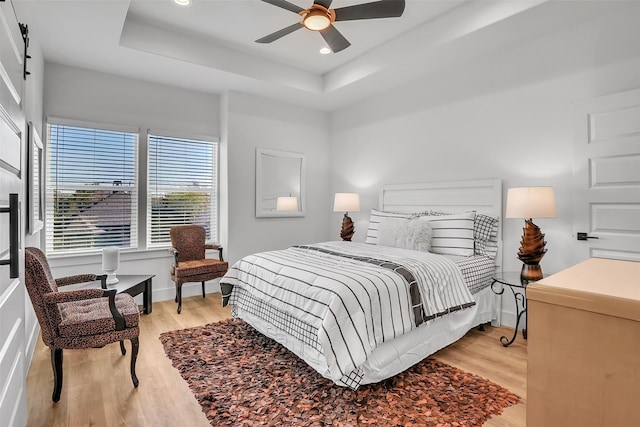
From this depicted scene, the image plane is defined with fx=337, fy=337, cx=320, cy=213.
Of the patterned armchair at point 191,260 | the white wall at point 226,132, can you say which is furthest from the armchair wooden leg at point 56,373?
the white wall at point 226,132

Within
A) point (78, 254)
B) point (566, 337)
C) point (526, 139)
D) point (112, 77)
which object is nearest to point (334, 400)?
point (566, 337)

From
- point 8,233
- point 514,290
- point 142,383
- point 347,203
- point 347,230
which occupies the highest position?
point 347,203

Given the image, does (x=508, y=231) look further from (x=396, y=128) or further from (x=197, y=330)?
(x=197, y=330)

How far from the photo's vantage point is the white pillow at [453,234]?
3.37 meters

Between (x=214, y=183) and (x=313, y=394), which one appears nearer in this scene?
(x=313, y=394)

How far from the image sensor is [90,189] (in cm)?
394

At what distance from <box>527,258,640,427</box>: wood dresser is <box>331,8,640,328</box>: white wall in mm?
3069

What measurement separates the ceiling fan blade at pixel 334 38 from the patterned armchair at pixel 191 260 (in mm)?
2733

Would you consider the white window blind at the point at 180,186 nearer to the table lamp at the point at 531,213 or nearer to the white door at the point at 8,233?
the white door at the point at 8,233

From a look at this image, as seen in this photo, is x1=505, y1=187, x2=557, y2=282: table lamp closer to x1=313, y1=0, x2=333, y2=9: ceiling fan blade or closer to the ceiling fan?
the ceiling fan

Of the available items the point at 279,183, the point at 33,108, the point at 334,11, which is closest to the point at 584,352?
the point at 334,11

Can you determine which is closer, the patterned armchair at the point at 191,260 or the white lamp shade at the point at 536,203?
the white lamp shade at the point at 536,203

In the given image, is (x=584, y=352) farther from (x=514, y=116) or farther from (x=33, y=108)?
(x=33, y=108)

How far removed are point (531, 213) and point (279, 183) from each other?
3391mm
